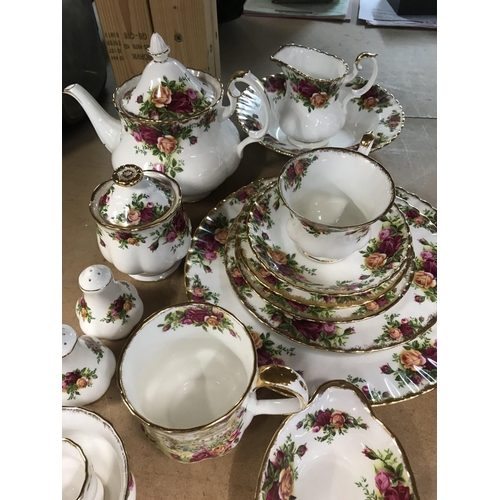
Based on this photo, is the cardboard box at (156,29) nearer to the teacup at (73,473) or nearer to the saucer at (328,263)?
the saucer at (328,263)

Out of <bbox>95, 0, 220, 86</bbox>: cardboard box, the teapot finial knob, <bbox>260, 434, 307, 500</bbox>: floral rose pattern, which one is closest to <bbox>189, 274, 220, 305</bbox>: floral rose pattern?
<bbox>260, 434, 307, 500</bbox>: floral rose pattern

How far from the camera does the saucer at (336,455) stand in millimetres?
425

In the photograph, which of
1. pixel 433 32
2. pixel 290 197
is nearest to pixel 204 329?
pixel 290 197

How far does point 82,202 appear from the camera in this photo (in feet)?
2.55

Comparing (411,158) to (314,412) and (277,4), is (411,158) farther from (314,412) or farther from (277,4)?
(277,4)

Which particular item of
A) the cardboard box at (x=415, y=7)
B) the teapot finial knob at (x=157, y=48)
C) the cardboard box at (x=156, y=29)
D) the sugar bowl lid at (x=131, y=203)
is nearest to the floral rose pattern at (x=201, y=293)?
the sugar bowl lid at (x=131, y=203)

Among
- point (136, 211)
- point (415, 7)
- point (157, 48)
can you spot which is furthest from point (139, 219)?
point (415, 7)

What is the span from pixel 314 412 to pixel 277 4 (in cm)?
141

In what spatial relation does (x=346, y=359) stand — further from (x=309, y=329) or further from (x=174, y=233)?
(x=174, y=233)

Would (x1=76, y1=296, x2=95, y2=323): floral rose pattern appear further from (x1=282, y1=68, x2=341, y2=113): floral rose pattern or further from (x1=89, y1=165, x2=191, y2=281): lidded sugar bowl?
(x1=282, y1=68, x2=341, y2=113): floral rose pattern

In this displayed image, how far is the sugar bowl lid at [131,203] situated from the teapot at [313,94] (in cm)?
36

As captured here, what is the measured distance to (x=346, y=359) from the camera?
51 cm

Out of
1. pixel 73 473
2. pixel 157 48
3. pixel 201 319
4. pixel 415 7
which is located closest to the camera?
pixel 73 473

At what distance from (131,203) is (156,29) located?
0.48 meters
